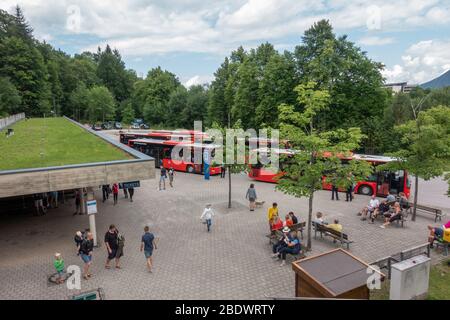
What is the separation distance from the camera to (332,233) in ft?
46.4

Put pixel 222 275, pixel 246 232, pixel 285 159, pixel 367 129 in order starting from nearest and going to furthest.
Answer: pixel 222 275, pixel 285 159, pixel 246 232, pixel 367 129

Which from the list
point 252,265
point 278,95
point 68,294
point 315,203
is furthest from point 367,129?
point 68,294

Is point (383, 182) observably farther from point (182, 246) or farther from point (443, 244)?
point (182, 246)

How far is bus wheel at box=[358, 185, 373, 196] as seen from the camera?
22388 millimetres

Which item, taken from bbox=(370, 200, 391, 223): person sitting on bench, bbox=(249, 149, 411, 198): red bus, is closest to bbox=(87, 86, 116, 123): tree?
bbox=(249, 149, 411, 198): red bus

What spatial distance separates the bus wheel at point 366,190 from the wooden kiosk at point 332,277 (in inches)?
566

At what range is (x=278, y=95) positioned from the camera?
3819cm

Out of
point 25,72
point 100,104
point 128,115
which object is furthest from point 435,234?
point 128,115

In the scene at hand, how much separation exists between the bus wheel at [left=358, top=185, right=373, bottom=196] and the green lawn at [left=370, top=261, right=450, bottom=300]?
1069 centimetres

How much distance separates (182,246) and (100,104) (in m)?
75.7

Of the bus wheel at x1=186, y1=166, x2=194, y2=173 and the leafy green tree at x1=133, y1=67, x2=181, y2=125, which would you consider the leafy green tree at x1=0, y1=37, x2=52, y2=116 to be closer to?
the leafy green tree at x1=133, y1=67, x2=181, y2=125

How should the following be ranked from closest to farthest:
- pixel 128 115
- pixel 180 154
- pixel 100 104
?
pixel 180 154 < pixel 100 104 < pixel 128 115
